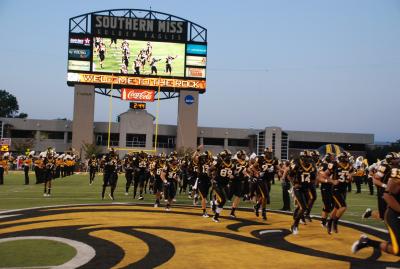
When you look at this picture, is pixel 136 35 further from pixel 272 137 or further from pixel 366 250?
pixel 366 250

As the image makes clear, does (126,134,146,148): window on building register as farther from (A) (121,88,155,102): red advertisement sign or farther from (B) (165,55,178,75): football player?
(B) (165,55,178,75): football player

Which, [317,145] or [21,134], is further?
[317,145]

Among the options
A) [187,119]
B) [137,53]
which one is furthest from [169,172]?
[187,119]

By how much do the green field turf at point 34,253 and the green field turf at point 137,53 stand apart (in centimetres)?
5863

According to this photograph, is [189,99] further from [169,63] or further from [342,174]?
[342,174]

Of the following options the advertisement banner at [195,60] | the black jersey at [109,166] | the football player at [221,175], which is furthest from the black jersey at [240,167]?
the advertisement banner at [195,60]

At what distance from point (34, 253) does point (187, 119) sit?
6418 centimetres

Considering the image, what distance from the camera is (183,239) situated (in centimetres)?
1080

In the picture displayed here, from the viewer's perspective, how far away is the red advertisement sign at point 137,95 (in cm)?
6831

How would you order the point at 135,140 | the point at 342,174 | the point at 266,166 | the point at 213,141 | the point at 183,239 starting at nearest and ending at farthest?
the point at 183,239 → the point at 342,174 → the point at 266,166 → the point at 135,140 → the point at 213,141

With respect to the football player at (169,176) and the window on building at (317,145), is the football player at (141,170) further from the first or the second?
the window on building at (317,145)

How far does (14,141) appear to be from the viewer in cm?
8088

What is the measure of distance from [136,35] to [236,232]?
60.3 metres

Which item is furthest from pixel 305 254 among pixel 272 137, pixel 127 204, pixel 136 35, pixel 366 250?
pixel 272 137
